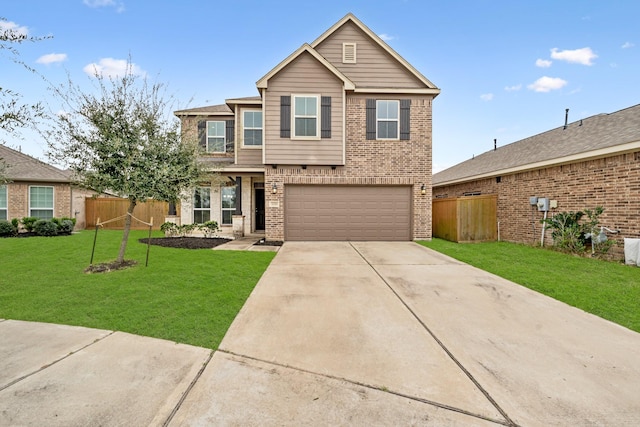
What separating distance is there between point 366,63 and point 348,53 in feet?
2.82

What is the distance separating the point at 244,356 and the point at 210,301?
1.79 m

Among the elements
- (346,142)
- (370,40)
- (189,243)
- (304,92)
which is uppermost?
(370,40)

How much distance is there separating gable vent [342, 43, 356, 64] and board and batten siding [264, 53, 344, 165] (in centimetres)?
153

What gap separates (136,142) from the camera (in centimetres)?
614

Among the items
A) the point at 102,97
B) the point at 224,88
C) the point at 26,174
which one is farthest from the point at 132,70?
the point at 26,174

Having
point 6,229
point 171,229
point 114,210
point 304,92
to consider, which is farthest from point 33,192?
point 304,92

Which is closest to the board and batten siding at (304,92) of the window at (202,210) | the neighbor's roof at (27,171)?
the window at (202,210)

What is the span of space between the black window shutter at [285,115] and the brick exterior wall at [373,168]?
1.40 metres

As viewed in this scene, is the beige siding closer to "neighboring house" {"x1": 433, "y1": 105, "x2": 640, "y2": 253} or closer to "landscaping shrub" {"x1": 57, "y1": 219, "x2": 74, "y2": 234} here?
"neighboring house" {"x1": 433, "y1": 105, "x2": 640, "y2": 253}

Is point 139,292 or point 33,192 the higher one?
point 33,192

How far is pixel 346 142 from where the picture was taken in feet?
36.4

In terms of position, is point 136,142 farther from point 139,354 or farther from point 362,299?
point 362,299

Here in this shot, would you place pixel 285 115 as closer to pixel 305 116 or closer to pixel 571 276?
pixel 305 116

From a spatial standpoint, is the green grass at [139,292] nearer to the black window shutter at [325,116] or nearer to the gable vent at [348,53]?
the black window shutter at [325,116]
